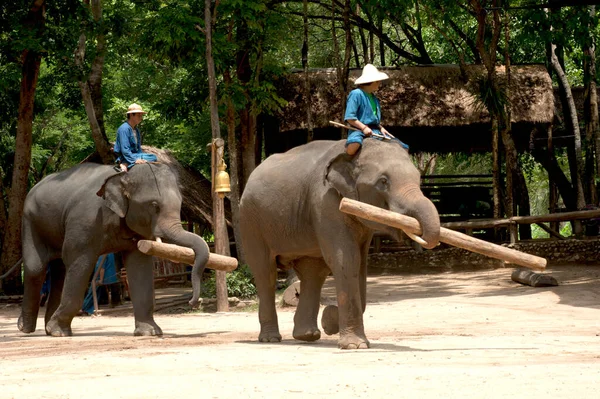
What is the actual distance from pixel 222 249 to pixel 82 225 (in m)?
5.42

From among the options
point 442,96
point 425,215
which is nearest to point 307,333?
point 425,215

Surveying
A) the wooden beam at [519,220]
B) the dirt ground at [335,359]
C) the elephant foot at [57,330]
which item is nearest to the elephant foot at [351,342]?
the dirt ground at [335,359]

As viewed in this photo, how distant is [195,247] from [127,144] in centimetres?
172

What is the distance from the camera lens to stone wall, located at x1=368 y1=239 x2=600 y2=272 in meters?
21.9

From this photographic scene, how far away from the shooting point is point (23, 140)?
2158cm

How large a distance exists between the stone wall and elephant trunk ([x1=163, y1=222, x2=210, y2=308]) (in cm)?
1163

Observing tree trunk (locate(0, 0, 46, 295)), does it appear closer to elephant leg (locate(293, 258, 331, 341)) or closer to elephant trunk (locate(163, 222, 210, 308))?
elephant trunk (locate(163, 222, 210, 308))

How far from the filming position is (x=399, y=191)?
9422 mm

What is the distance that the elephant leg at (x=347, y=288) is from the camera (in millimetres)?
9828

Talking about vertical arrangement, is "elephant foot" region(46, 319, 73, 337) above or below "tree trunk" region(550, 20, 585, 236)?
below

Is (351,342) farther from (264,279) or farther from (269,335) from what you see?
(264,279)

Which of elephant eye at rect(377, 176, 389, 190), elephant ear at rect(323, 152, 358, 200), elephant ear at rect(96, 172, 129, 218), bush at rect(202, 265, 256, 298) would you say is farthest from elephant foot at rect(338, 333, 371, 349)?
bush at rect(202, 265, 256, 298)

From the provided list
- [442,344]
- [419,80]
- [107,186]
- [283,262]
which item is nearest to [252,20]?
[419,80]

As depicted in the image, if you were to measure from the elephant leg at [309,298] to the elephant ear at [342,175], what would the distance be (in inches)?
51.3
